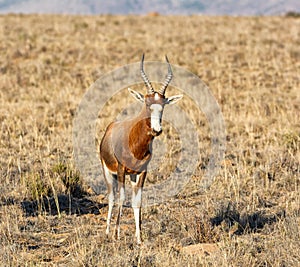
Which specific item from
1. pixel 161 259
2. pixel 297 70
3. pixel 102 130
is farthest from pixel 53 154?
pixel 297 70

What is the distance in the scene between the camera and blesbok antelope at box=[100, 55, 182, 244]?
602cm

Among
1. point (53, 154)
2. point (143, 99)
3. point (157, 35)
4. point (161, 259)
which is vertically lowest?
point (161, 259)

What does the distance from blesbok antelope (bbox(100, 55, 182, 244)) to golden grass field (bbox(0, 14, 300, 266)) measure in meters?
0.68

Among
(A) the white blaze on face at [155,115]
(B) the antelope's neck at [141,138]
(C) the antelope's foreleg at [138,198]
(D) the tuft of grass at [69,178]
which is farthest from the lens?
(D) the tuft of grass at [69,178]

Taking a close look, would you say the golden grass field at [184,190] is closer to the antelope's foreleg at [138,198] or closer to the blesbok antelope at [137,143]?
the antelope's foreleg at [138,198]

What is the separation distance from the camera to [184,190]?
8.65 metres

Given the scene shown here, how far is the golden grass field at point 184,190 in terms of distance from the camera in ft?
19.6

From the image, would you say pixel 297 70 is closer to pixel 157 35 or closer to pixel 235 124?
pixel 235 124

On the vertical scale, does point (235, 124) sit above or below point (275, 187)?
above

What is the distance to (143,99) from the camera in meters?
6.25

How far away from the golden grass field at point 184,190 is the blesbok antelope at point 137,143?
2.23 feet

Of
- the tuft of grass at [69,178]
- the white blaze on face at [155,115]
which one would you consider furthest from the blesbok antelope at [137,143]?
the tuft of grass at [69,178]

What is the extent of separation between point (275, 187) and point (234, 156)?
79.7 inches

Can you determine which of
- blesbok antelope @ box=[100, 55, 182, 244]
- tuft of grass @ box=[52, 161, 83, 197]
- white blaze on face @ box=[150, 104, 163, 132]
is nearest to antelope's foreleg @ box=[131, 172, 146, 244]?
blesbok antelope @ box=[100, 55, 182, 244]
